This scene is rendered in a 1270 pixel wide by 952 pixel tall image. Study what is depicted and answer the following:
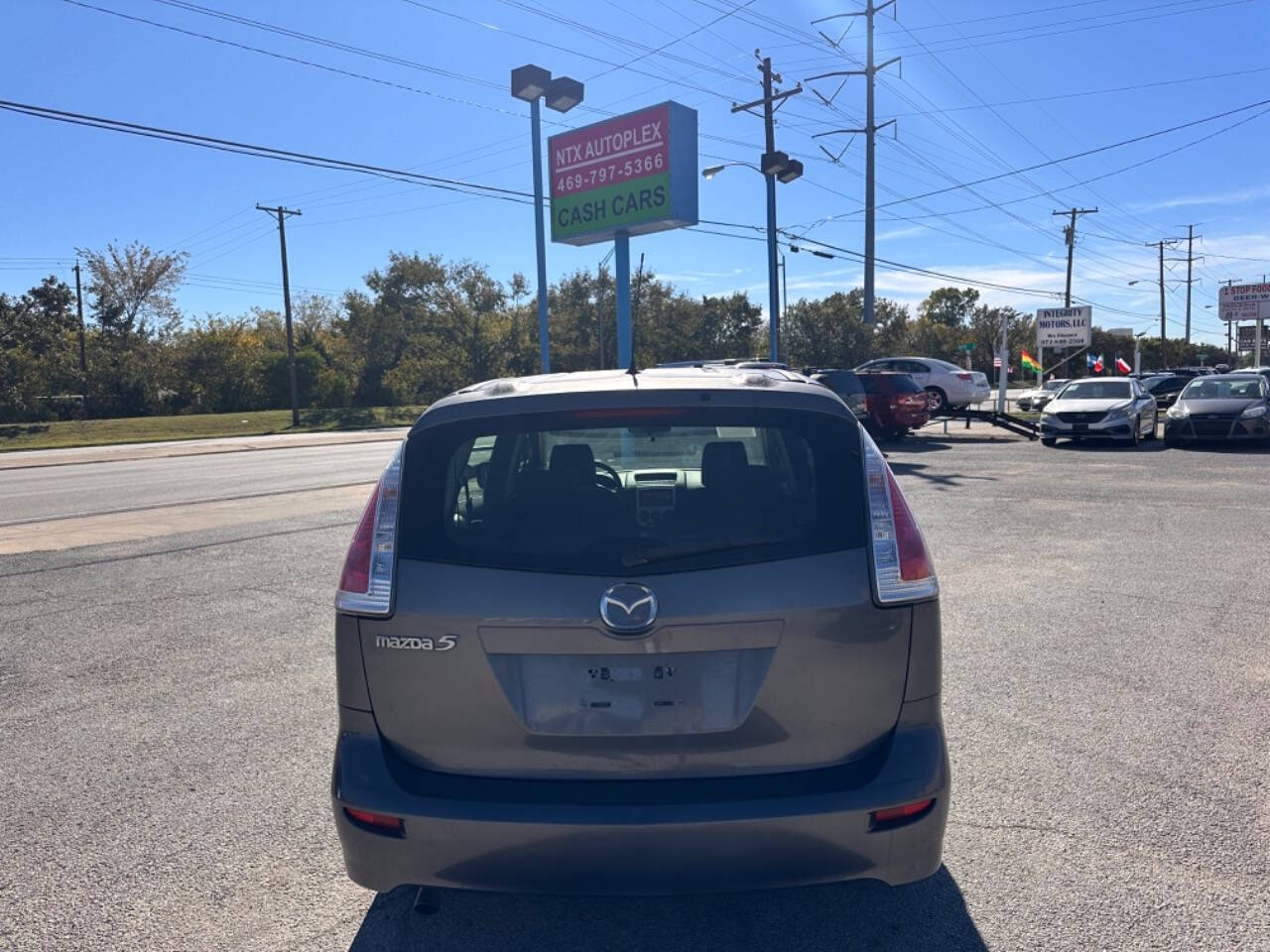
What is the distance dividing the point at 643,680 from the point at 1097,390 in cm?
2161

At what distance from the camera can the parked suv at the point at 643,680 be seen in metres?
2.43

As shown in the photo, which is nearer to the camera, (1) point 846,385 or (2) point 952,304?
(1) point 846,385

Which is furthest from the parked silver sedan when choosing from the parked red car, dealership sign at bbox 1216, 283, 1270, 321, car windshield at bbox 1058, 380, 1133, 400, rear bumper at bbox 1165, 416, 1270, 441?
dealership sign at bbox 1216, 283, 1270, 321

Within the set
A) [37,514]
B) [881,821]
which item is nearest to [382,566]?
[881,821]

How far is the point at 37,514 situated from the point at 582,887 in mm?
13329

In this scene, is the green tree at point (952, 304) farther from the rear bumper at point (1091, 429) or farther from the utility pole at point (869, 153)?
the rear bumper at point (1091, 429)

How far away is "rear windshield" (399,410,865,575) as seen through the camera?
8.38 feet

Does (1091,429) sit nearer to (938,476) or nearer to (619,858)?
(938,476)

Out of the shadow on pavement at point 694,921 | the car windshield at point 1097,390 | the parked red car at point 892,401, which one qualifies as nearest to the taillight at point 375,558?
the shadow on pavement at point 694,921

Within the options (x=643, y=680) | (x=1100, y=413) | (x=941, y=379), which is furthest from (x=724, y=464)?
(x=941, y=379)

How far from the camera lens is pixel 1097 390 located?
21.3 metres

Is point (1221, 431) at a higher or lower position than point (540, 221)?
lower

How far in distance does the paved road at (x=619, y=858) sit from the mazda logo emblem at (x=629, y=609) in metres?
1.13

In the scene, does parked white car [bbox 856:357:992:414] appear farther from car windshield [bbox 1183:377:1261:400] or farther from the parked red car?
car windshield [bbox 1183:377:1261:400]
